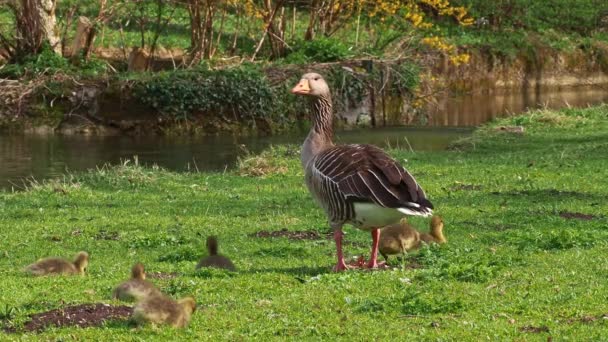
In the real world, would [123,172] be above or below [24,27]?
below

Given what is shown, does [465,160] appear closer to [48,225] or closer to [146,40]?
[48,225]

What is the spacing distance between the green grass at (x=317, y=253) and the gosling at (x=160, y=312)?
75 millimetres

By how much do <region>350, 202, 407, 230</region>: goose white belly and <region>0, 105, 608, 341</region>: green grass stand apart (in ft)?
1.41

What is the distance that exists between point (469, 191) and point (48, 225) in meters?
5.86

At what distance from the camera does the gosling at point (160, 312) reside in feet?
26.9

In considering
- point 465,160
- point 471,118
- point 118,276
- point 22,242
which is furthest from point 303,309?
point 471,118

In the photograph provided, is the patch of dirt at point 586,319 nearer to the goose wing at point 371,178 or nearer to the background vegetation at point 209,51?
the goose wing at point 371,178

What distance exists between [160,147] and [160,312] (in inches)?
770

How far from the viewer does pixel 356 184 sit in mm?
10125

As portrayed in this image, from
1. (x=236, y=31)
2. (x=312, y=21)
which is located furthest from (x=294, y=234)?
(x=312, y=21)

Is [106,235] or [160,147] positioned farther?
[160,147]

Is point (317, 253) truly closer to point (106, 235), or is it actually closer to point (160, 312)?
point (106, 235)

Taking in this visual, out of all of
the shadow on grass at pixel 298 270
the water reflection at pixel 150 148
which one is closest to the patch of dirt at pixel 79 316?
the shadow on grass at pixel 298 270

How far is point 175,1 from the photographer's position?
31609mm
